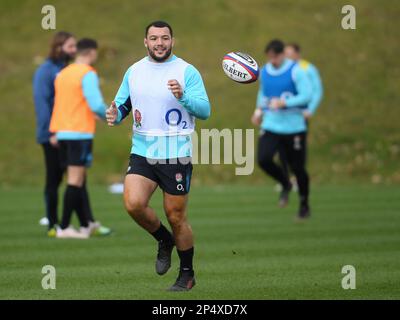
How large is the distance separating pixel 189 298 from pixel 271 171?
8.25 m

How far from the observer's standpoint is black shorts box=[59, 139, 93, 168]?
14312 millimetres

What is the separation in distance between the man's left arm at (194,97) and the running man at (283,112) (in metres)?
7.15

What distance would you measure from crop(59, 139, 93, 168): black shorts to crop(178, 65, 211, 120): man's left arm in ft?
15.6

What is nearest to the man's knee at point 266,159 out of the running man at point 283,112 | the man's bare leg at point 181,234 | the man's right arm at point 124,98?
the running man at point 283,112

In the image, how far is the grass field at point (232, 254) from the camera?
32.2 ft

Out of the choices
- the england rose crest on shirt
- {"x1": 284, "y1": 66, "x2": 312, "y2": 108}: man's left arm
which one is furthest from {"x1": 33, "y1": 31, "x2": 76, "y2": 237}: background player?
the england rose crest on shirt

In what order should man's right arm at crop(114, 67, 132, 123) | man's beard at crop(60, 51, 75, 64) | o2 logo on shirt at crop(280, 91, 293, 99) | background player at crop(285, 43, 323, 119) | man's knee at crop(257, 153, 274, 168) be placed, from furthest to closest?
background player at crop(285, 43, 323, 119) → o2 logo on shirt at crop(280, 91, 293, 99) → man's knee at crop(257, 153, 274, 168) → man's beard at crop(60, 51, 75, 64) → man's right arm at crop(114, 67, 132, 123)

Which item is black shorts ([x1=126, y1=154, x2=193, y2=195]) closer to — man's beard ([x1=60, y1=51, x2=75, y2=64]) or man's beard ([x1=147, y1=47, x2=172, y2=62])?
man's beard ([x1=147, y1=47, x2=172, y2=62])

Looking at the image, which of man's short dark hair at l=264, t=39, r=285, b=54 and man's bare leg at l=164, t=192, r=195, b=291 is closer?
man's bare leg at l=164, t=192, r=195, b=291

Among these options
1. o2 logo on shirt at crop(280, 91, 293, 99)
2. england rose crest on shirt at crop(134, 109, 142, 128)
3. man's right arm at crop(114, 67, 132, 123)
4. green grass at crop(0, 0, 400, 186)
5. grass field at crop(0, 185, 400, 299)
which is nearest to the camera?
grass field at crop(0, 185, 400, 299)

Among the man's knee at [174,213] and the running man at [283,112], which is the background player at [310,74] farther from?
the man's knee at [174,213]

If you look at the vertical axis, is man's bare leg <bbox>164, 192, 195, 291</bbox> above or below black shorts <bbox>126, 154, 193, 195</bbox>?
below

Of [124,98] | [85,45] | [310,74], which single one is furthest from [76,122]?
[310,74]

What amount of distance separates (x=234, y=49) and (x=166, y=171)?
24.9 metres
